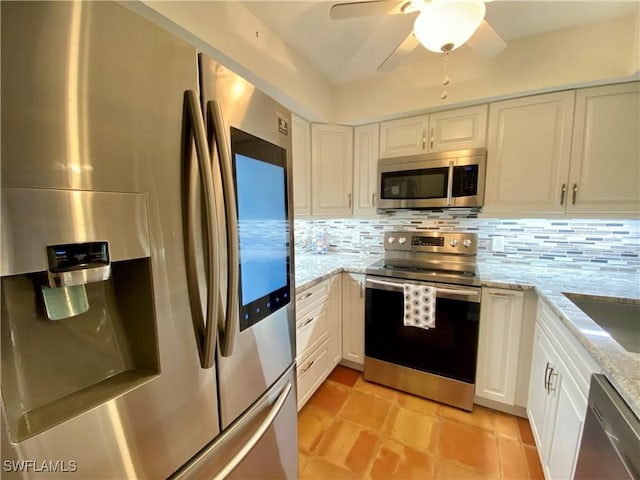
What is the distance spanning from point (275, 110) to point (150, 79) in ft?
1.44

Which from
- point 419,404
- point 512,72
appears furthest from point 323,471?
point 512,72

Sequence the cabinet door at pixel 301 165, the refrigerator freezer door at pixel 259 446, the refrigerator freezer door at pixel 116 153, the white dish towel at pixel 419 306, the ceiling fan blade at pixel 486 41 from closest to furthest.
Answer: the refrigerator freezer door at pixel 116 153 < the refrigerator freezer door at pixel 259 446 < the ceiling fan blade at pixel 486 41 < the white dish towel at pixel 419 306 < the cabinet door at pixel 301 165

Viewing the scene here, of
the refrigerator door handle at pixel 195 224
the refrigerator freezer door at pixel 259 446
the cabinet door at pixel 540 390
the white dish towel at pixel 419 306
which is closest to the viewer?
the refrigerator door handle at pixel 195 224

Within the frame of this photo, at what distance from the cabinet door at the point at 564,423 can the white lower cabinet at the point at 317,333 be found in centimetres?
129

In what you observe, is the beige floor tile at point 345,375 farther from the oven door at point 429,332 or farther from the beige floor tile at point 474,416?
the beige floor tile at point 474,416

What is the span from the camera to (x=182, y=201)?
63cm

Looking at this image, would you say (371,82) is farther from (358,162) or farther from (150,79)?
(150,79)

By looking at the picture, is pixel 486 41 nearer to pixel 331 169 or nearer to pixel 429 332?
pixel 331 169

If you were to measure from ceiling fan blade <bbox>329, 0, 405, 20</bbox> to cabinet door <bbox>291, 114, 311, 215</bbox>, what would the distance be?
94 centimetres

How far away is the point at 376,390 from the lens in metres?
2.08

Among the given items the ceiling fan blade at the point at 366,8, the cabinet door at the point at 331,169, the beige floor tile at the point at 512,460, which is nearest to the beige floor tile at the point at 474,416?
the beige floor tile at the point at 512,460

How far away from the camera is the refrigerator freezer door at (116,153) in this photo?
42cm

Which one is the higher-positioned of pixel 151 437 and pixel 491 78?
pixel 491 78

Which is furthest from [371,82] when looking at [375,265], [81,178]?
[81,178]
